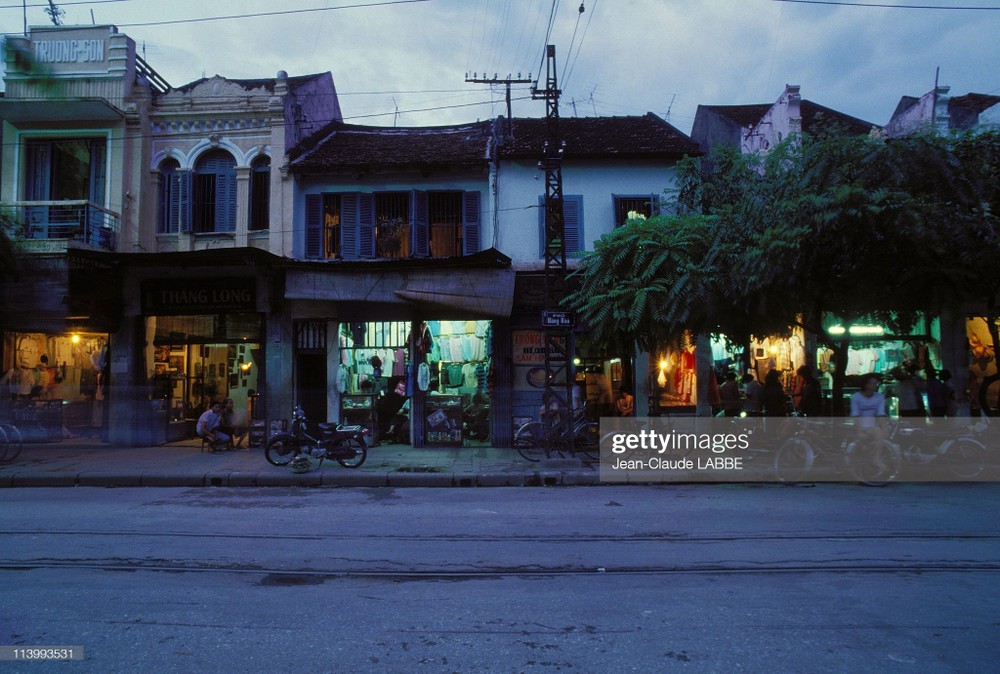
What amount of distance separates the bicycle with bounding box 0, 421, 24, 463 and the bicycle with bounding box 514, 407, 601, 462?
33.7 feet

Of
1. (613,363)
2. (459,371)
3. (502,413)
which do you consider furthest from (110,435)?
(613,363)

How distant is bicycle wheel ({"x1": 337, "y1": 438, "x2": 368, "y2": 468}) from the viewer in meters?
11.8

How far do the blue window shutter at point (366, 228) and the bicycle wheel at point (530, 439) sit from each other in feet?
→ 20.9

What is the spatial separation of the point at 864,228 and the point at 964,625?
6.95 m

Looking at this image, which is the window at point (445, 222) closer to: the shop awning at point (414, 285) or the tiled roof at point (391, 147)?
the tiled roof at point (391, 147)

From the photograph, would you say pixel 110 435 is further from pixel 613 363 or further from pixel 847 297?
pixel 847 297

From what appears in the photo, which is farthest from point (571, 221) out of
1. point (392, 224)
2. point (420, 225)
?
point (392, 224)

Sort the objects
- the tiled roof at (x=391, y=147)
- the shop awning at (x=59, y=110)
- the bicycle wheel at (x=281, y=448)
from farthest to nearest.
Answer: the tiled roof at (x=391, y=147) → the shop awning at (x=59, y=110) → the bicycle wheel at (x=281, y=448)

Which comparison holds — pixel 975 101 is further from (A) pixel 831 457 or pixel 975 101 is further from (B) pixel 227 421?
(B) pixel 227 421

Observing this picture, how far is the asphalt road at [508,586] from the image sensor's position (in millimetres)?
3832

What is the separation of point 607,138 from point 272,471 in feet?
39.6

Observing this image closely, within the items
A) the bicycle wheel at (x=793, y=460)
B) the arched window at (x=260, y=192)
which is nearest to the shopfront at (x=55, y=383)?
the arched window at (x=260, y=192)

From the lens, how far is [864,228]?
9492 mm

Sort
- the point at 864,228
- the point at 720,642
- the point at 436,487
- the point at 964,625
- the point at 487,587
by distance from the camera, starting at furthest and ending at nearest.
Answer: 1. the point at 436,487
2. the point at 864,228
3. the point at 487,587
4. the point at 964,625
5. the point at 720,642
